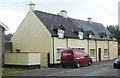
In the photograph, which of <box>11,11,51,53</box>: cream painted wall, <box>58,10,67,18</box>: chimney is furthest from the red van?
<box>58,10,67,18</box>: chimney

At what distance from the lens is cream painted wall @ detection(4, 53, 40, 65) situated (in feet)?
108

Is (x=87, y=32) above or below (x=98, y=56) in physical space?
above

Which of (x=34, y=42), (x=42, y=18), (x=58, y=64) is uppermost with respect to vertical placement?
(x=42, y=18)

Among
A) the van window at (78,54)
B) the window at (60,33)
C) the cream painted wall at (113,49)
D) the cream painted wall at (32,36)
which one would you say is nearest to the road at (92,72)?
the van window at (78,54)

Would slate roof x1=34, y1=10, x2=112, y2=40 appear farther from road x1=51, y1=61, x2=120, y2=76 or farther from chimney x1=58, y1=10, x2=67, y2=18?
road x1=51, y1=61, x2=120, y2=76

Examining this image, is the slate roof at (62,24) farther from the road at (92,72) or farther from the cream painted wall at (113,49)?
the road at (92,72)

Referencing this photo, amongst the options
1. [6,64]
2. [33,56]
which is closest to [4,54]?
[6,64]

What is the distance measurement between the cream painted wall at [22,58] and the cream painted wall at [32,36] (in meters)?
5.26

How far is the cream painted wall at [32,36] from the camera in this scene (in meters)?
39.4

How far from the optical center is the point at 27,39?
41.6m

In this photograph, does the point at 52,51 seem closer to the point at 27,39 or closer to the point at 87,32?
the point at 27,39

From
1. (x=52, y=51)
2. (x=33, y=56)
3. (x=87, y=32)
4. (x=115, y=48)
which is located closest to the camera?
(x=33, y=56)

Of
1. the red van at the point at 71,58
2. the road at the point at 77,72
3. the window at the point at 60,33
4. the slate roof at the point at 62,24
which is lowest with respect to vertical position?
the road at the point at 77,72

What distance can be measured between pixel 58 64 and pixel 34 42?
4.32 m
